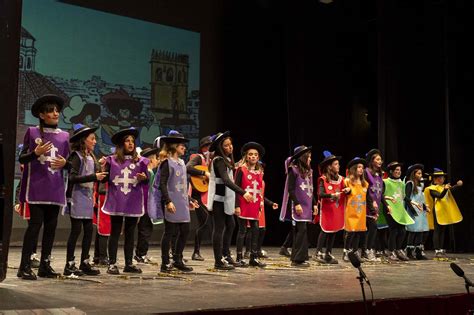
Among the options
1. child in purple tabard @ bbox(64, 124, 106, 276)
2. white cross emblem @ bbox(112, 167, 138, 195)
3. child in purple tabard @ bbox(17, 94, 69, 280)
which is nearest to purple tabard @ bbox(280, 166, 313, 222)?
white cross emblem @ bbox(112, 167, 138, 195)

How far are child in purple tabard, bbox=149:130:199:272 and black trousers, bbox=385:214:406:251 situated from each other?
11.5ft

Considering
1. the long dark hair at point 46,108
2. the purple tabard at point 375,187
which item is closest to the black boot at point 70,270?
the long dark hair at point 46,108

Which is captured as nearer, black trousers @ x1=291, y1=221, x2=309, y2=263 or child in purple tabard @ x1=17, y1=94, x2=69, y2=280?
child in purple tabard @ x1=17, y1=94, x2=69, y2=280

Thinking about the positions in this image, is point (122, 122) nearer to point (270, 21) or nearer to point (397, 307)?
point (270, 21)

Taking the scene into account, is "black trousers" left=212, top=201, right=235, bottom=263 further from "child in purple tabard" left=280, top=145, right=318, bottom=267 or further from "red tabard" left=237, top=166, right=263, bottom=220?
"child in purple tabard" left=280, top=145, right=318, bottom=267

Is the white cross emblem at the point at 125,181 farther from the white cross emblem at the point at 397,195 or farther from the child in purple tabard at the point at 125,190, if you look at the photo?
the white cross emblem at the point at 397,195

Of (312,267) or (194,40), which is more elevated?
(194,40)

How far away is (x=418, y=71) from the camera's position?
481 inches

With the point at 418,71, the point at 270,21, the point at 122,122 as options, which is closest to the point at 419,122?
the point at 418,71

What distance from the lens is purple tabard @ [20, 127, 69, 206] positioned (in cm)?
536

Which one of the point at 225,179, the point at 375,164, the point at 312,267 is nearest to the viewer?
the point at 225,179

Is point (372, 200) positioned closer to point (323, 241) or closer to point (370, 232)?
point (370, 232)

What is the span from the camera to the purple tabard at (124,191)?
19.8ft

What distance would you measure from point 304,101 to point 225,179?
612 centimetres
